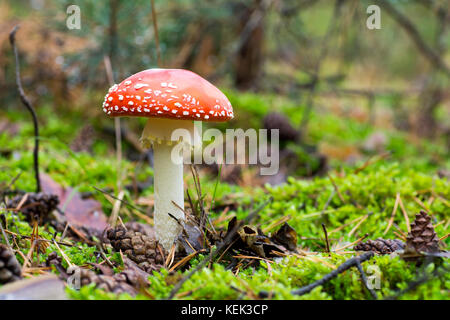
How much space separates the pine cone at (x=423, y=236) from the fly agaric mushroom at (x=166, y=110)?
1053 millimetres

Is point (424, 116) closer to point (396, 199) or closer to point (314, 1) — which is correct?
point (314, 1)

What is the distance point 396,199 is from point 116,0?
12.6 ft

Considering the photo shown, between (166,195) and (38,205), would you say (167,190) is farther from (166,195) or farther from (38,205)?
(38,205)

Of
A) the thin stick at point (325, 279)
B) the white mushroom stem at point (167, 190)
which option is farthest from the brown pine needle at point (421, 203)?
the white mushroom stem at point (167, 190)

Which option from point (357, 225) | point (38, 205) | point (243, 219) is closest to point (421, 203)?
point (357, 225)

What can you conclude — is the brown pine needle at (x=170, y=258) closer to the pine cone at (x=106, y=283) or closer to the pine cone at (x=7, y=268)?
the pine cone at (x=106, y=283)

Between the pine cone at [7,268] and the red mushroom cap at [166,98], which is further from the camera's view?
the red mushroom cap at [166,98]

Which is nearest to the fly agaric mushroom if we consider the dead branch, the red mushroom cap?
the red mushroom cap

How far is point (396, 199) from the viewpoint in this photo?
248cm

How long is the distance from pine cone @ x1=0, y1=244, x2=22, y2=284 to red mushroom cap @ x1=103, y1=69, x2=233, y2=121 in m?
0.77

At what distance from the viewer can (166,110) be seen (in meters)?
1.63

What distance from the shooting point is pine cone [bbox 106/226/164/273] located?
5.77 ft

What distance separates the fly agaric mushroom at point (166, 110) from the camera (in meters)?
1.65
